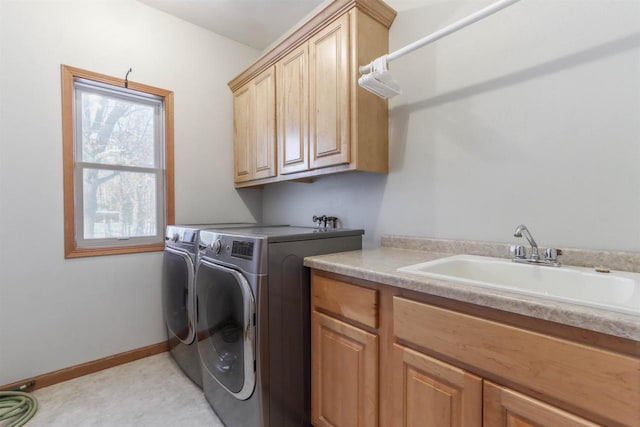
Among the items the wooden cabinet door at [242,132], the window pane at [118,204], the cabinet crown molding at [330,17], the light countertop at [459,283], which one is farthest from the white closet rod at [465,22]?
the window pane at [118,204]

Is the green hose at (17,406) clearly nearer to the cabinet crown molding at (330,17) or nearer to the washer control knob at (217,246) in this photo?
the washer control knob at (217,246)

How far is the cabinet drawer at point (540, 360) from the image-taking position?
1.99 ft

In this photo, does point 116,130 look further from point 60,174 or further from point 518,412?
point 518,412

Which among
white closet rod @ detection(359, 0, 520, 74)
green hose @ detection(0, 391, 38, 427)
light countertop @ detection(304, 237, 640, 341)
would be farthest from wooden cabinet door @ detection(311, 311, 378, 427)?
green hose @ detection(0, 391, 38, 427)

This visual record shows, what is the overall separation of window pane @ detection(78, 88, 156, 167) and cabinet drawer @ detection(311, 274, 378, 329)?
1882 millimetres

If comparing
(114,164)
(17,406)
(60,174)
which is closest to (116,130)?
(114,164)

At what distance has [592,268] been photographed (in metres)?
1.08

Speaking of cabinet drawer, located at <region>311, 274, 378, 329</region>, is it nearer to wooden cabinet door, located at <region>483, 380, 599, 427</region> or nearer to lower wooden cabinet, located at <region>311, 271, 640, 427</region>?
lower wooden cabinet, located at <region>311, 271, 640, 427</region>

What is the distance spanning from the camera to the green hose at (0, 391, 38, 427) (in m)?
1.55

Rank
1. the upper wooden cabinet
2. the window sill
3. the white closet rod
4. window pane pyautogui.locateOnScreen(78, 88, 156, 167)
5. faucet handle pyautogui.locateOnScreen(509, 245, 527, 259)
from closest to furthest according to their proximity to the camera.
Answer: the white closet rod → faucet handle pyautogui.locateOnScreen(509, 245, 527, 259) → the upper wooden cabinet → the window sill → window pane pyautogui.locateOnScreen(78, 88, 156, 167)

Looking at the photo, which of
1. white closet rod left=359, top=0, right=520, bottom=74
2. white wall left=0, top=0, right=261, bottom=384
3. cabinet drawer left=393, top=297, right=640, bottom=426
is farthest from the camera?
white wall left=0, top=0, right=261, bottom=384

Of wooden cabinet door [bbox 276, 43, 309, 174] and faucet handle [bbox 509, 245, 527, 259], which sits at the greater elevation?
wooden cabinet door [bbox 276, 43, 309, 174]

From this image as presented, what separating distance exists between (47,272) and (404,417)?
7.51 ft

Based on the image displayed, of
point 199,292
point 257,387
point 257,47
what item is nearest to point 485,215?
point 257,387
